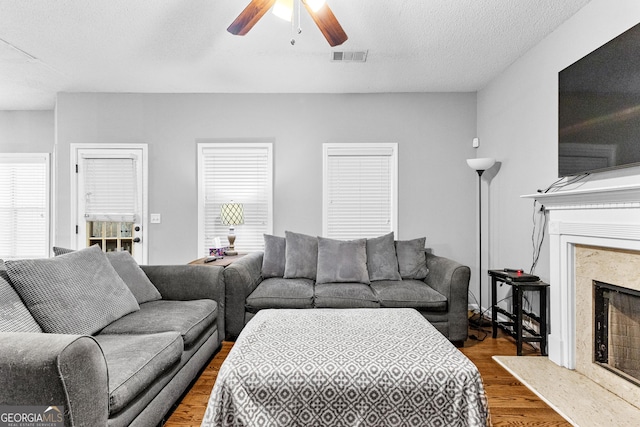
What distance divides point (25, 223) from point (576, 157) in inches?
265

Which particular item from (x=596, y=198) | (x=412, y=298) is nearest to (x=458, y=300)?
(x=412, y=298)

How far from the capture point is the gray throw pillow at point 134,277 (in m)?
2.65

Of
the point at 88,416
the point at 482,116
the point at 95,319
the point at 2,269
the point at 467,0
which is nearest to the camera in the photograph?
the point at 88,416

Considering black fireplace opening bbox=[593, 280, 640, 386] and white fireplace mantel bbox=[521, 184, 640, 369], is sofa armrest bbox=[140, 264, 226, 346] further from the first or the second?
black fireplace opening bbox=[593, 280, 640, 386]

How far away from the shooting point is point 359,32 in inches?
119

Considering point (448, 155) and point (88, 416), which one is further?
point (448, 155)

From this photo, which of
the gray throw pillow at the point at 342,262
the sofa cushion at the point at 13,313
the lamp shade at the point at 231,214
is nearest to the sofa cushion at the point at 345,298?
the gray throw pillow at the point at 342,262

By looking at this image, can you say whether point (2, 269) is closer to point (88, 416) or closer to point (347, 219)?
point (88, 416)

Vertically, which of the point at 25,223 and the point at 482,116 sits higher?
the point at 482,116

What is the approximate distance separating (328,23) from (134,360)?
2.15 meters

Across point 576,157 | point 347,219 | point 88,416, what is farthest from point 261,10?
point 347,219

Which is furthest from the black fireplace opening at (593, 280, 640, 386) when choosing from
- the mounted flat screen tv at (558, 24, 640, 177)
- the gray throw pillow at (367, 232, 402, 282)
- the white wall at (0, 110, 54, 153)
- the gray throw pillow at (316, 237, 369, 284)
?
the white wall at (0, 110, 54, 153)

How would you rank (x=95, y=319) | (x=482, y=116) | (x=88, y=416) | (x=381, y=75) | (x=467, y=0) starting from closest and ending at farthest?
(x=88, y=416) → (x=95, y=319) → (x=467, y=0) → (x=381, y=75) → (x=482, y=116)

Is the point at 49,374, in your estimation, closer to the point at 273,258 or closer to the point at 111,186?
the point at 273,258
